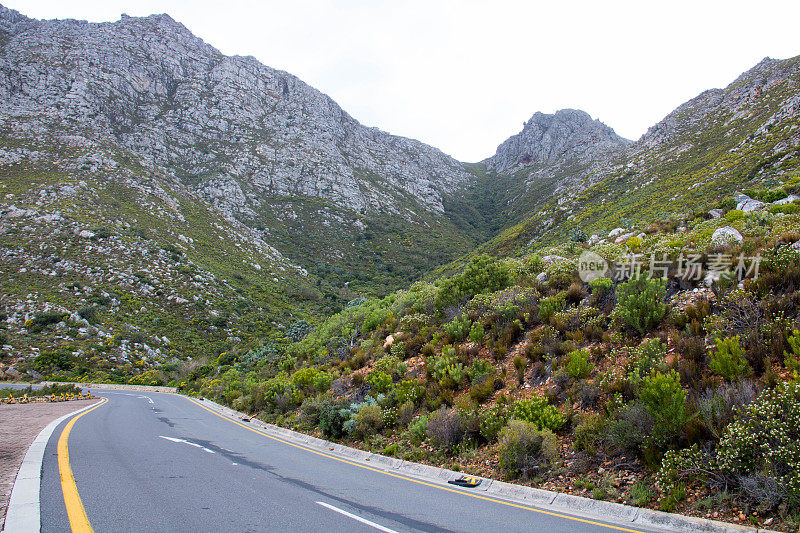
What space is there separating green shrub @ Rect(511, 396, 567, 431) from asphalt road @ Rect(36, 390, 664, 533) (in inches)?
70.4

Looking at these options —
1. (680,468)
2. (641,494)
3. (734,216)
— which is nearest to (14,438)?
(641,494)

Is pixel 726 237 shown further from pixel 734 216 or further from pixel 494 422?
pixel 494 422

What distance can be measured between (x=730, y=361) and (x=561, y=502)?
10.5 feet

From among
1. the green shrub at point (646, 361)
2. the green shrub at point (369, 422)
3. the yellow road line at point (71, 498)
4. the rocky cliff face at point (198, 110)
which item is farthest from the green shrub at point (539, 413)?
the rocky cliff face at point (198, 110)

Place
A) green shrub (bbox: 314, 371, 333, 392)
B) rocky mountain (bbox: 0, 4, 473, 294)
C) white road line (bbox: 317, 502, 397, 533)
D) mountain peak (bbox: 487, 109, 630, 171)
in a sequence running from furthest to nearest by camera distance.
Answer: mountain peak (bbox: 487, 109, 630, 171) → rocky mountain (bbox: 0, 4, 473, 294) → green shrub (bbox: 314, 371, 333, 392) → white road line (bbox: 317, 502, 397, 533)

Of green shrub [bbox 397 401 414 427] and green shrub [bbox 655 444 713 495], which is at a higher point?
green shrub [bbox 655 444 713 495]

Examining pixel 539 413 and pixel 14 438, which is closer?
pixel 539 413

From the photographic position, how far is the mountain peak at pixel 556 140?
102562mm

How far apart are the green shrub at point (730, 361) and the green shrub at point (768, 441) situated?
715 mm

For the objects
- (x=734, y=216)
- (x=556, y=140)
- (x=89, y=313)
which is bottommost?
(x=734, y=216)

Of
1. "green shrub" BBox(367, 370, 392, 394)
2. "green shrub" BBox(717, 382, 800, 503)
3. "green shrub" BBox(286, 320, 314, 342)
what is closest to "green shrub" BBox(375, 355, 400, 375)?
"green shrub" BBox(367, 370, 392, 394)

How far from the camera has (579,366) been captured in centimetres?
677

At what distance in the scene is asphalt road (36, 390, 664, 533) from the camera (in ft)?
13.4

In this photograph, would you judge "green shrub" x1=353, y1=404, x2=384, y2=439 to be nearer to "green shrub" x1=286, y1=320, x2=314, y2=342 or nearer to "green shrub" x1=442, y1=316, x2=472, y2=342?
"green shrub" x1=442, y1=316, x2=472, y2=342
